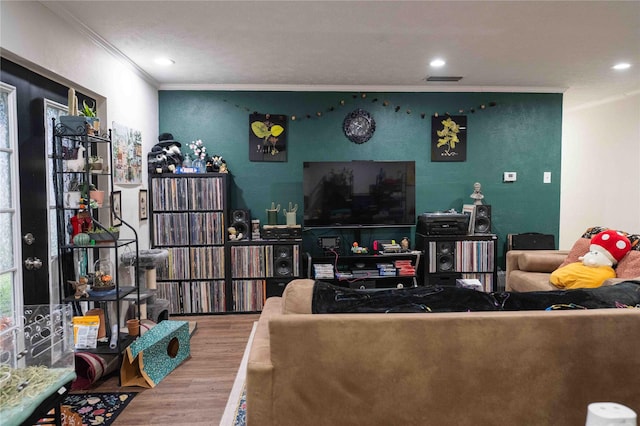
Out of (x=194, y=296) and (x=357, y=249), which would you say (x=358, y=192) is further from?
(x=194, y=296)

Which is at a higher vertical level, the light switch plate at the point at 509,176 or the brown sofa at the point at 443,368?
the light switch plate at the point at 509,176

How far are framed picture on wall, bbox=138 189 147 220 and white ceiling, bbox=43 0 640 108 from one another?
3.86 feet

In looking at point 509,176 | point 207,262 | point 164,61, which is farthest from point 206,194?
point 509,176

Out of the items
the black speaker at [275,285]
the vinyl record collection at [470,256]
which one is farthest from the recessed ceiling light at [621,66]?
the black speaker at [275,285]

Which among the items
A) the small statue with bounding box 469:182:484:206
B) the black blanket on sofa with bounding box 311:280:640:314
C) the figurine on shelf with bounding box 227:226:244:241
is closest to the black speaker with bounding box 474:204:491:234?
the small statue with bounding box 469:182:484:206

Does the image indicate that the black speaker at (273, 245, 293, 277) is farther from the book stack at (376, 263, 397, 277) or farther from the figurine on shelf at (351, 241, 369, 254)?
the book stack at (376, 263, 397, 277)

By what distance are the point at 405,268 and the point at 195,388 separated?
2.54m

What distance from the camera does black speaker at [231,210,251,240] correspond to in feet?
15.0

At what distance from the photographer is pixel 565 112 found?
6.82 metres

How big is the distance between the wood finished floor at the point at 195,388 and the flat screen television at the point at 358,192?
1.55 metres

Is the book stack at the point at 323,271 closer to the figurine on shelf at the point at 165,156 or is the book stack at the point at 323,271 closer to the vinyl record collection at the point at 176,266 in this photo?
the vinyl record collection at the point at 176,266

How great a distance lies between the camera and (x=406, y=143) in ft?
16.4

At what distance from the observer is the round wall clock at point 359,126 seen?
16.2 feet

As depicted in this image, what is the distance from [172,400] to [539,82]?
468 centimetres
